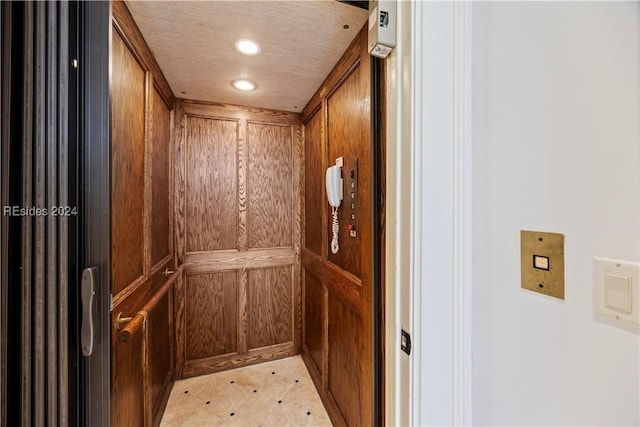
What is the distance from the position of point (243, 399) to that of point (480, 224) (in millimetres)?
1930

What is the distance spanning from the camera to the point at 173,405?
1.79 metres

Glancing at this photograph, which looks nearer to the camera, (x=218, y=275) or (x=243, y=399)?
(x=243, y=399)

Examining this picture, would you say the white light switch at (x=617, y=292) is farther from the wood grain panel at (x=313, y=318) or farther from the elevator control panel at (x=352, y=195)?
the wood grain panel at (x=313, y=318)

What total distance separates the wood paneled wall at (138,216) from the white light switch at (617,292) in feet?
3.78

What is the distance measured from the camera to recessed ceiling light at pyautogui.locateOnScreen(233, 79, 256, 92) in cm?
174

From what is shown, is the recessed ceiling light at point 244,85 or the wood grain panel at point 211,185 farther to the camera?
the wood grain panel at point 211,185

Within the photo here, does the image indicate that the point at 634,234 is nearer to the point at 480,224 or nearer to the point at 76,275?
the point at 480,224

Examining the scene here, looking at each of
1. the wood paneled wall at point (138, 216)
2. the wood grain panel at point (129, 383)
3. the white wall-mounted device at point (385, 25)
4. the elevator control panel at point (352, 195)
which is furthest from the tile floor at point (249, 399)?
the white wall-mounted device at point (385, 25)

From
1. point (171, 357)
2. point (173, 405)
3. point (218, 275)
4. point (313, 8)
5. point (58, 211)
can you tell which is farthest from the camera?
point (218, 275)

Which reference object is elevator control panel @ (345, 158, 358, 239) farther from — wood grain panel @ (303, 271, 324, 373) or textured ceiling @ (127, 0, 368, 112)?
wood grain panel @ (303, 271, 324, 373)

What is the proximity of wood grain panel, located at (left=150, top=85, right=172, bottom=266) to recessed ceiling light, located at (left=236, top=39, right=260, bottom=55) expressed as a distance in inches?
21.0

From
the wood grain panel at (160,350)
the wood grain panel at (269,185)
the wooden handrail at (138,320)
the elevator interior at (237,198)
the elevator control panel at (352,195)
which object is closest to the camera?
the wooden handrail at (138,320)

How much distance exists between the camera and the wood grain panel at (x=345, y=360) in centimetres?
135

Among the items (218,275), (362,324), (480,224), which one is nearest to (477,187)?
(480,224)
